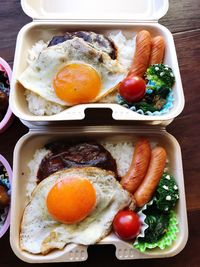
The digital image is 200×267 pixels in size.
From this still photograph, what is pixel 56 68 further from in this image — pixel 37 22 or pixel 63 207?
pixel 63 207

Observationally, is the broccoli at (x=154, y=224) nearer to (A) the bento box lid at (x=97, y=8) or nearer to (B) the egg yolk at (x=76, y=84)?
(B) the egg yolk at (x=76, y=84)

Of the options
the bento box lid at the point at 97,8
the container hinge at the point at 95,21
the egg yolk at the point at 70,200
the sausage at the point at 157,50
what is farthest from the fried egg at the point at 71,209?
the bento box lid at the point at 97,8

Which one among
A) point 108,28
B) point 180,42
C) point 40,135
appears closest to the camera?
point 40,135

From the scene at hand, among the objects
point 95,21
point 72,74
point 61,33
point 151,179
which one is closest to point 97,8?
point 95,21

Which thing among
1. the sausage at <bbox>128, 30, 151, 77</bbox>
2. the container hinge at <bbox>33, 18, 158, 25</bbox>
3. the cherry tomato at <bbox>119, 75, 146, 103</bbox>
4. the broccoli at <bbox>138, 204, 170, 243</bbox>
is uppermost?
the container hinge at <bbox>33, 18, 158, 25</bbox>

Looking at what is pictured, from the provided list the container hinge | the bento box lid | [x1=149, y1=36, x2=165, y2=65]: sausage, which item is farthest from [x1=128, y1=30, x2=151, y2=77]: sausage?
the bento box lid

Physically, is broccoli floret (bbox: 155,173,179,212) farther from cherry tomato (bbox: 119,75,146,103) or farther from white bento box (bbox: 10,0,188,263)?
cherry tomato (bbox: 119,75,146,103)

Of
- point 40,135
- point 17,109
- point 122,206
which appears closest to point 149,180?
point 122,206
